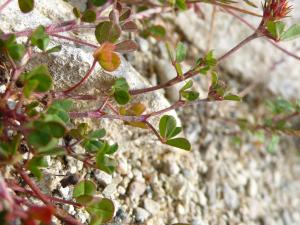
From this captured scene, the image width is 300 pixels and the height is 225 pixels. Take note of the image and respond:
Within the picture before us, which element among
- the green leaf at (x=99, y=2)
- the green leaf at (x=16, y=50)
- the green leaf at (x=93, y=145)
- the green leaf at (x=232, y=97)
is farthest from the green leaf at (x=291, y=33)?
the green leaf at (x=16, y=50)

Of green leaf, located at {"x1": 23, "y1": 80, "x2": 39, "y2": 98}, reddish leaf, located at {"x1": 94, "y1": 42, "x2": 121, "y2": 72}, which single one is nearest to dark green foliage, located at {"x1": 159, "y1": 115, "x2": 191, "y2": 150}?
reddish leaf, located at {"x1": 94, "y1": 42, "x2": 121, "y2": 72}

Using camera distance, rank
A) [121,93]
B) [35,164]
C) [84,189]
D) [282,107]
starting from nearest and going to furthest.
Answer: [35,164], [84,189], [121,93], [282,107]

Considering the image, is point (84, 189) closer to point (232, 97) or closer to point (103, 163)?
point (103, 163)

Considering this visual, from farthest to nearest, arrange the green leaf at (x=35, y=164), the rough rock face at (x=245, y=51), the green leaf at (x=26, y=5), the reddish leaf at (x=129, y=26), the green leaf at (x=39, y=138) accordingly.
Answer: the rough rock face at (x=245, y=51) → the reddish leaf at (x=129, y=26) → the green leaf at (x=26, y=5) → the green leaf at (x=35, y=164) → the green leaf at (x=39, y=138)

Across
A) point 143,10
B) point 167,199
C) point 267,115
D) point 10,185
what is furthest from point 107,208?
point 267,115

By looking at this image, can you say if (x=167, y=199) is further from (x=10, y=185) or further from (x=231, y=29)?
(x=231, y=29)

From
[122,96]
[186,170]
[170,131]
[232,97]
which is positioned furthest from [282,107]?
[122,96]

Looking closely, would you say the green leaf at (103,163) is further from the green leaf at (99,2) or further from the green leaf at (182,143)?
the green leaf at (99,2)
